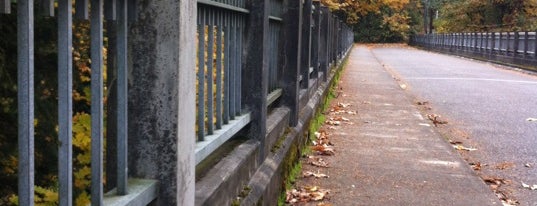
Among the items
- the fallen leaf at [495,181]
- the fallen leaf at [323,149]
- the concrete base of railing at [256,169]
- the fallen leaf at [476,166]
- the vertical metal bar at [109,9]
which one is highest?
the vertical metal bar at [109,9]

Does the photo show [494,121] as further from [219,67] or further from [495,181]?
[219,67]

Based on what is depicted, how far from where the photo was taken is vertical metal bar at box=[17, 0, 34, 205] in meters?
1.50

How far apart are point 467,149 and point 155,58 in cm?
532

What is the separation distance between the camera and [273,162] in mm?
4465

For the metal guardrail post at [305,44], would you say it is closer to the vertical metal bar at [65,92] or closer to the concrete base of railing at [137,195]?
the concrete base of railing at [137,195]

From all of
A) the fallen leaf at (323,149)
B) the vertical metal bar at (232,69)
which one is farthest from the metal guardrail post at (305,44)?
the vertical metal bar at (232,69)

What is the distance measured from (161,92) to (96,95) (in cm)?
35

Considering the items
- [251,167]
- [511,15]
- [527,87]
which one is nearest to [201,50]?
[251,167]

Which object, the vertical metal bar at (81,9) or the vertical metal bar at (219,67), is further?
the vertical metal bar at (219,67)

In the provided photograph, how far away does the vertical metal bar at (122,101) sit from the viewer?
2.12m

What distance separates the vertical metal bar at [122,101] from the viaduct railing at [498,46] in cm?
2210

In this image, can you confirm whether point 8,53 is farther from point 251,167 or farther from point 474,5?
point 474,5

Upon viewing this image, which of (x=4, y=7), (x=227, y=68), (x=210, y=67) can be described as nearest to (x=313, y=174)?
(x=227, y=68)

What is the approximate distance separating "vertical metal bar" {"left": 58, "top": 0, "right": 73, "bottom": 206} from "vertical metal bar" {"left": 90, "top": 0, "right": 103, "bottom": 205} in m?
0.17
